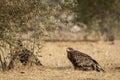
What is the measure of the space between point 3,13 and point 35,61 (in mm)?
1837

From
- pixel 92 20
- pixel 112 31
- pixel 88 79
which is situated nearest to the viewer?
pixel 88 79

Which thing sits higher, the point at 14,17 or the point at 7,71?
the point at 14,17

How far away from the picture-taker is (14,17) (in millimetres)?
14664

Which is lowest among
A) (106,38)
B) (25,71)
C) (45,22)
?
(106,38)

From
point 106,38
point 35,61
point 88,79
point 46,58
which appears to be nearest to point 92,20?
point 106,38

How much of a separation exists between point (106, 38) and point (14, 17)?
732 inches

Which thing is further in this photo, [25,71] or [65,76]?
[25,71]

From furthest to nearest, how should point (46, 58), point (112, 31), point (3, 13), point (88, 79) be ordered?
point (112, 31)
point (46, 58)
point (3, 13)
point (88, 79)

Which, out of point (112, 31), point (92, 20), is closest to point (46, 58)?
point (92, 20)

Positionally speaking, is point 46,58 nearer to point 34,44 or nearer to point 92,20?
point 34,44

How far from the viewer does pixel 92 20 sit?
3159 centimetres

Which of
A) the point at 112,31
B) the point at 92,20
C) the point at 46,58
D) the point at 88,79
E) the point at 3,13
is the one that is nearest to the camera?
the point at 88,79

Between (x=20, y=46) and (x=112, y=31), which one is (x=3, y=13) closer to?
(x=20, y=46)

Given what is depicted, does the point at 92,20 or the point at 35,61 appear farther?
the point at 92,20
